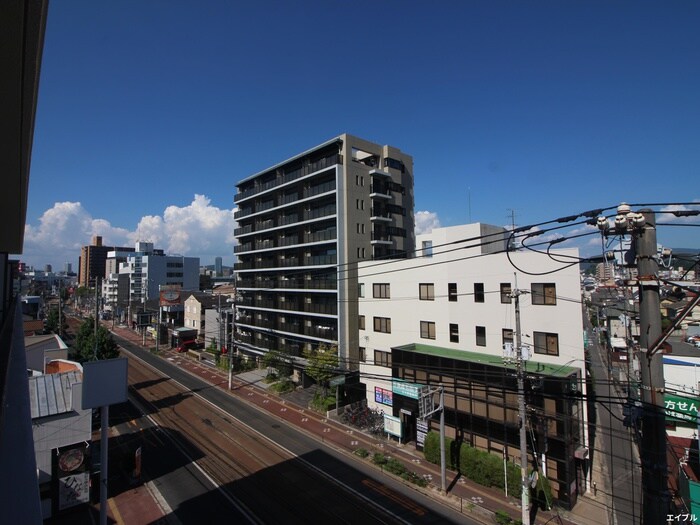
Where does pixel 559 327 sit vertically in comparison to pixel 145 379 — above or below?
above

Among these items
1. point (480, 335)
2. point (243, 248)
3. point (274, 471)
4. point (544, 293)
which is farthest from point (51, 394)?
point (243, 248)

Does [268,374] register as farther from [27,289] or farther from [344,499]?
[27,289]

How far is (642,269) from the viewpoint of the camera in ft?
23.2

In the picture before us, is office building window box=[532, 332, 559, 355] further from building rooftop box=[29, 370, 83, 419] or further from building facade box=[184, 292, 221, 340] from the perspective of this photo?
building facade box=[184, 292, 221, 340]

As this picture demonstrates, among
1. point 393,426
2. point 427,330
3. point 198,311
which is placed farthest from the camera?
point 198,311

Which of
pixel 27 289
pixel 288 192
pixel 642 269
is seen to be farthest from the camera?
pixel 27 289

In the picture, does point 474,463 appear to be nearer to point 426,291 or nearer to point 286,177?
point 426,291

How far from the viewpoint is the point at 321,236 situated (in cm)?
3697

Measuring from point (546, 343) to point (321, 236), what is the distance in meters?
22.3

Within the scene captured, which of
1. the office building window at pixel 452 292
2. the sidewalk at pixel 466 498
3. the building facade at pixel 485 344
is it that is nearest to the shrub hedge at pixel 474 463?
the sidewalk at pixel 466 498

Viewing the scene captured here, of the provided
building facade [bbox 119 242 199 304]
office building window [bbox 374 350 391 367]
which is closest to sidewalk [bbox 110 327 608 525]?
office building window [bbox 374 350 391 367]

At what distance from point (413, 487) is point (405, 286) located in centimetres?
1381

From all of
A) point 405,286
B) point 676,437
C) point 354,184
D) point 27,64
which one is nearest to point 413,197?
point 354,184

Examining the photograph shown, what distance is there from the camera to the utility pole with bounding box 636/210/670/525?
6504 mm
